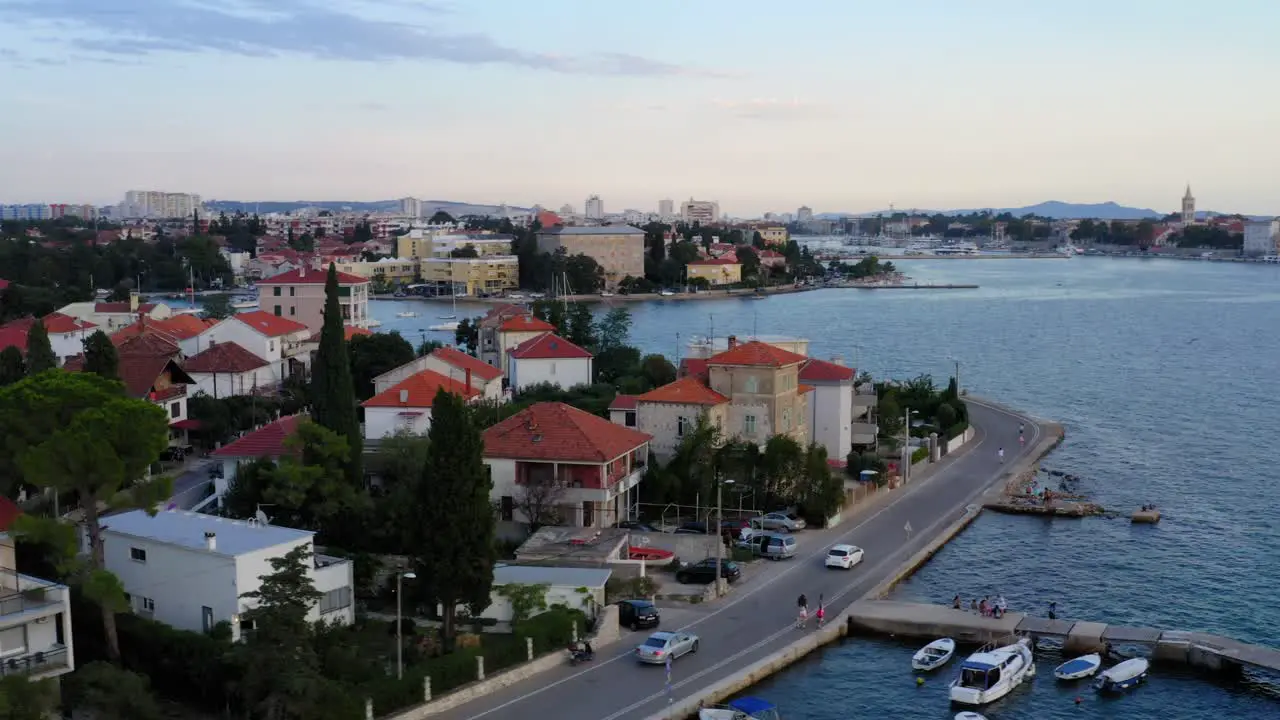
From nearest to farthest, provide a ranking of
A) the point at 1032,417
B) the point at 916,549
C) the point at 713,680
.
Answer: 1. the point at 713,680
2. the point at 916,549
3. the point at 1032,417

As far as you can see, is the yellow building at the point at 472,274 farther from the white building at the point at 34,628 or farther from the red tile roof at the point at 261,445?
the white building at the point at 34,628

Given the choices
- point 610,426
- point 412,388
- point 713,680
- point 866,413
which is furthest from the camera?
point 866,413

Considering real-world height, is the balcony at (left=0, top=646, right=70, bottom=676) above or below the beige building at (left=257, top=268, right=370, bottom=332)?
below

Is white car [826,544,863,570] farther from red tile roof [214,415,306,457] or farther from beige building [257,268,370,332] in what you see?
beige building [257,268,370,332]

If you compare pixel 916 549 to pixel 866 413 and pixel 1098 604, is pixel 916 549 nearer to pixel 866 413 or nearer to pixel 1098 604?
pixel 1098 604

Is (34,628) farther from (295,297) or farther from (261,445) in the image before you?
(295,297)

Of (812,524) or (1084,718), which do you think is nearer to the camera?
(1084,718)

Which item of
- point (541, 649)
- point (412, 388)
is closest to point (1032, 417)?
point (412, 388)

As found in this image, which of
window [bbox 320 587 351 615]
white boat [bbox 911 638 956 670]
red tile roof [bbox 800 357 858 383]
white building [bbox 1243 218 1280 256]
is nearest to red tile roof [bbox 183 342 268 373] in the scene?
red tile roof [bbox 800 357 858 383]
